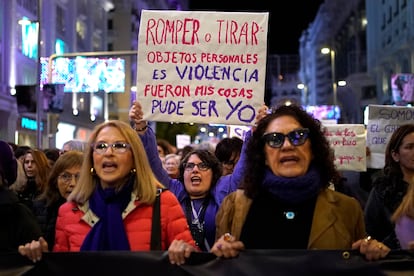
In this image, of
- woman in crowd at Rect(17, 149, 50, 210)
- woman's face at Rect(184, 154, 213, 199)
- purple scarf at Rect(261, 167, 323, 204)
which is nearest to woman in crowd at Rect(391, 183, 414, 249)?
purple scarf at Rect(261, 167, 323, 204)

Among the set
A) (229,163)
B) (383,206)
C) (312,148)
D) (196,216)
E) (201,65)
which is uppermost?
(201,65)

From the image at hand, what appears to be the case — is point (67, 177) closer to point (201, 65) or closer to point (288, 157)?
point (201, 65)

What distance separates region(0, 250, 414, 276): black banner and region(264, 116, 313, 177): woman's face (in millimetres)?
458

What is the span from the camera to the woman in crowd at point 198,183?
4859mm

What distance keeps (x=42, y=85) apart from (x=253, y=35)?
15.4m

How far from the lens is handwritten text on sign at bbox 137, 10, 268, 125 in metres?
5.14

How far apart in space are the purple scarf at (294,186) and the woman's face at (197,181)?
1.92 meters

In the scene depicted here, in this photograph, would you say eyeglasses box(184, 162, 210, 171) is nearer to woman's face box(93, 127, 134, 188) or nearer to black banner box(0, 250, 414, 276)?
woman's face box(93, 127, 134, 188)

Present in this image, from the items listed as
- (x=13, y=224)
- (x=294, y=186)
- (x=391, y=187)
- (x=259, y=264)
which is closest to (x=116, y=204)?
(x=13, y=224)

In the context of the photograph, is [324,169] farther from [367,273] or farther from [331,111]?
[331,111]

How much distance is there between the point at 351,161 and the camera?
873 cm

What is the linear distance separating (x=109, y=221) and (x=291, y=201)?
992mm

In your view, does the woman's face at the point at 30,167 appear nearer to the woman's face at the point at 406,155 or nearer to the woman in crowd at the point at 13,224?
the woman in crowd at the point at 13,224

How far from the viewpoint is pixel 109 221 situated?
3.43m
